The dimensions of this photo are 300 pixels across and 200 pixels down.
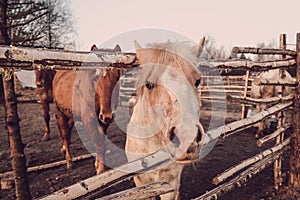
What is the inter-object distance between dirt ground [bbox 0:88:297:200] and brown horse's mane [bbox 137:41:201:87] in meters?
1.08

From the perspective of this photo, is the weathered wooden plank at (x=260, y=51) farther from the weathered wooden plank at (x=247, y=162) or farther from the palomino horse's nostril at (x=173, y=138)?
the palomino horse's nostril at (x=173, y=138)

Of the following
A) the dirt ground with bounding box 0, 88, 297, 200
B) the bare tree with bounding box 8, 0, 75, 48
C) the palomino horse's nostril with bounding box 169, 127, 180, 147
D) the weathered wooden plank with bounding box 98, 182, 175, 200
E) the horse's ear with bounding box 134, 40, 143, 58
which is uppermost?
the bare tree with bounding box 8, 0, 75, 48

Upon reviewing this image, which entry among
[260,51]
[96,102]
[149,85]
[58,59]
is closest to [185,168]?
[96,102]

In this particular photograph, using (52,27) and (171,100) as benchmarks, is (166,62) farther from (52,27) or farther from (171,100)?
(52,27)

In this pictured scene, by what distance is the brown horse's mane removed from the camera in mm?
1808

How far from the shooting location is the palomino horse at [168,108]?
5.10ft

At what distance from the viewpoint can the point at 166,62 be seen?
1.83m

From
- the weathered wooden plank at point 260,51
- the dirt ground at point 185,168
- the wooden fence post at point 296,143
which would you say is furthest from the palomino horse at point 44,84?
the wooden fence post at point 296,143

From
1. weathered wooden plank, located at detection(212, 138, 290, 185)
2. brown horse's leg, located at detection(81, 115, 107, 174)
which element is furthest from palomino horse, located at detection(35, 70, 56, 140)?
weathered wooden plank, located at detection(212, 138, 290, 185)

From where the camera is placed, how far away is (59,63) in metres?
1.42

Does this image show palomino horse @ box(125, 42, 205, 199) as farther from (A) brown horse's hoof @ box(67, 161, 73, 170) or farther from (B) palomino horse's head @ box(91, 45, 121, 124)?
(A) brown horse's hoof @ box(67, 161, 73, 170)

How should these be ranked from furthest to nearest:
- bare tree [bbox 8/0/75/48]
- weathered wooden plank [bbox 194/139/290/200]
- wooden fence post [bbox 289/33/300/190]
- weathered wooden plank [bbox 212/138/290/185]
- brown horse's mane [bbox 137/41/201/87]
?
bare tree [bbox 8/0/75/48] < wooden fence post [bbox 289/33/300/190] < weathered wooden plank [bbox 212/138/290/185] < weathered wooden plank [bbox 194/139/290/200] < brown horse's mane [bbox 137/41/201/87]

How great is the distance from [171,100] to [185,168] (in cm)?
287

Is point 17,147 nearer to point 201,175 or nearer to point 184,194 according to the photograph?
point 184,194
